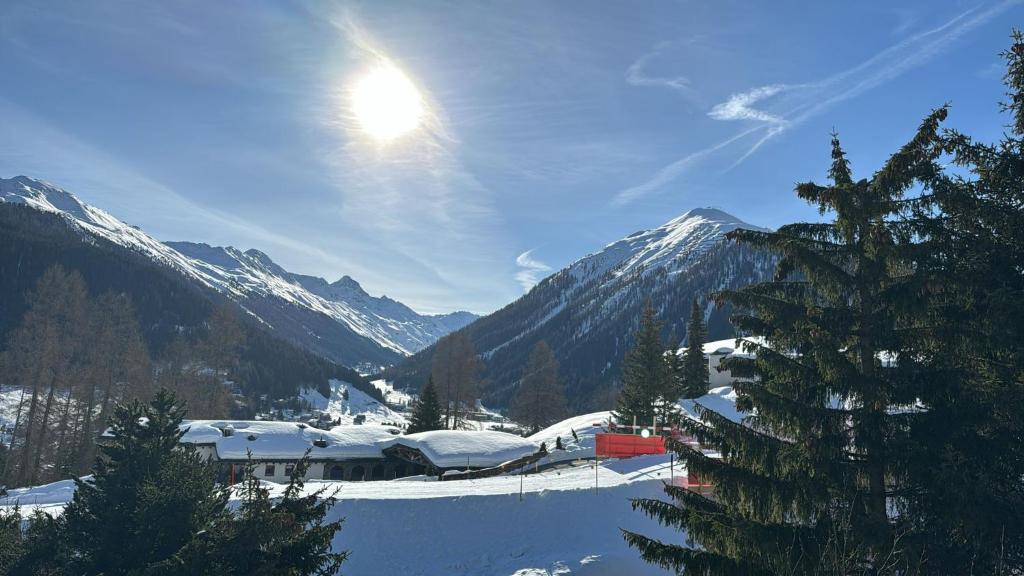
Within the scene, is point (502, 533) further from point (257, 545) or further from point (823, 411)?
point (823, 411)

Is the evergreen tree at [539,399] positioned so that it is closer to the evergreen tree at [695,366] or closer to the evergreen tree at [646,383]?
the evergreen tree at [646,383]

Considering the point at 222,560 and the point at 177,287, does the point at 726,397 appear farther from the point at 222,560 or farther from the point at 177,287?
the point at 177,287

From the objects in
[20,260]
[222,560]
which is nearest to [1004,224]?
[222,560]

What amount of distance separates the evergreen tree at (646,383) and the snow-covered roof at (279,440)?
19.4 metres

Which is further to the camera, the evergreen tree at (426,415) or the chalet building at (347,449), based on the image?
the evergreen tree at (426,415)

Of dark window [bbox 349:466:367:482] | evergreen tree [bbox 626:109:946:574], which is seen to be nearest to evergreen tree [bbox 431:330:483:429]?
dark window [bbox 349:466:367:482]

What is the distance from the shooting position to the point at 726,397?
5088 cm

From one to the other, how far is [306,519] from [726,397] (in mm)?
46241

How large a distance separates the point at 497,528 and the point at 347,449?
84.2 ft

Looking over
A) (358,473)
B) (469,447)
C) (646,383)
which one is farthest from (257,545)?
(646,383)

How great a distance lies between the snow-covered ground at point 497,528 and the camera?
59.7 ft

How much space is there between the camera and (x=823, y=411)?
28.3ft

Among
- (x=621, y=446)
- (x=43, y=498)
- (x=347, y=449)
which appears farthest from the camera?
(x=347, y=449)

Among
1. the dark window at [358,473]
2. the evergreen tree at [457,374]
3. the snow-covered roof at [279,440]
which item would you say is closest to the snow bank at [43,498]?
the snow-covered roof at [279,440]
